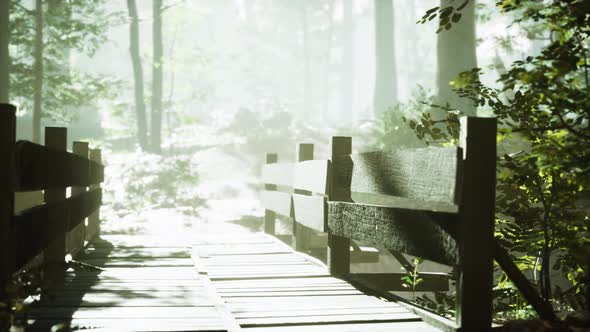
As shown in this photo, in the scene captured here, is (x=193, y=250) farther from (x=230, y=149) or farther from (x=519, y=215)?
(x=230, y=149)

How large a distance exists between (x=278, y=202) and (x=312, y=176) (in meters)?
2.32

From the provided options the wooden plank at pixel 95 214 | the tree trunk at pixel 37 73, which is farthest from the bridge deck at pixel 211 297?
the tree trunk at pixel 37 73

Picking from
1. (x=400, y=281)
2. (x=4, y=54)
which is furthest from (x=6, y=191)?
(x=4, y=54)

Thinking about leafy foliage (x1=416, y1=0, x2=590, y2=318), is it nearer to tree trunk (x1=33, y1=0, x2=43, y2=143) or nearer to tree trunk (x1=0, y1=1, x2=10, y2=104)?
tree trunk (x1=0, y1=1, x2=10, y2=104)

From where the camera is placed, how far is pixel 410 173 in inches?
183

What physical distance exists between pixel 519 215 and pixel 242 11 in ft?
247

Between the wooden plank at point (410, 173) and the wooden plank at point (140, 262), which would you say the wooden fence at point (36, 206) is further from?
the wooden plank at point (410, 173)

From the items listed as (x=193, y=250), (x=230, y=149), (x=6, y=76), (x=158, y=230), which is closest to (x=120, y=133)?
(x=230, y=149)

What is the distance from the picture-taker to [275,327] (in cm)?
435

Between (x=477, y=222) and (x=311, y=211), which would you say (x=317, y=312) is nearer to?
(x=477, y=222)

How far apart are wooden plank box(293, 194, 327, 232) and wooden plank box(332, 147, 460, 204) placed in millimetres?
670

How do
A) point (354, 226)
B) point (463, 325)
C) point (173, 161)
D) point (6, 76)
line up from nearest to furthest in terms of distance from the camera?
1. point (463, 325)
2. point (354, 226)
3. point (6, 76)
4. point (173, 161)

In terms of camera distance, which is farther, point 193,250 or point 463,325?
point 193,250

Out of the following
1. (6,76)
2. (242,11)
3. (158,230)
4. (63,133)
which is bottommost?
(158,230)
